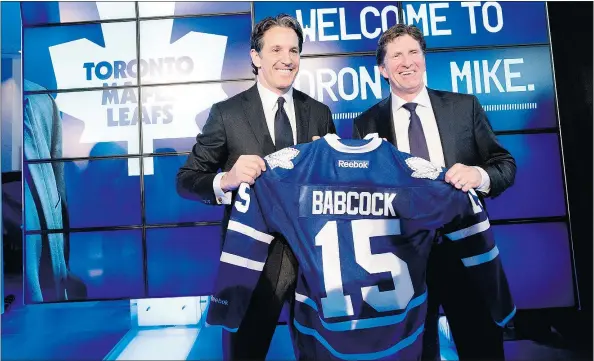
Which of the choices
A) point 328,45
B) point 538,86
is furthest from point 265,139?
point 538,86

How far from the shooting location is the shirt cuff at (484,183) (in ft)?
5.08

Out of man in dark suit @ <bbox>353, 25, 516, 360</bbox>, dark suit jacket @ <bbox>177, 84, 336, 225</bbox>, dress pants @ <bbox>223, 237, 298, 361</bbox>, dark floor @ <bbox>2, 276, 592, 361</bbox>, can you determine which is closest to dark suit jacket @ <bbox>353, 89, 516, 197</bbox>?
man in dark suit @ <bbox>353, 25, 516, 360</bbox>

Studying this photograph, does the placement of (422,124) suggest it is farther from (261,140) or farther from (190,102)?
(190,102)

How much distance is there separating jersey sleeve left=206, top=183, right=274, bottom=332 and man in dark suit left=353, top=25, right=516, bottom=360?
695 mm

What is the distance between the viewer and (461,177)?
1476 mm

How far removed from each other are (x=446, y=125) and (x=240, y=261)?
1.07 m

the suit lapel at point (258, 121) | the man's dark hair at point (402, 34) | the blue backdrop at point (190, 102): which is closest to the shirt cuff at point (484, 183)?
the man's dark hair at point (402, 34)

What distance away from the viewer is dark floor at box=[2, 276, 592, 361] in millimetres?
2354

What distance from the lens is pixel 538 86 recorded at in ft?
9.00

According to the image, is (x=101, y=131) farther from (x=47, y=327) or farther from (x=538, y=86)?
(x=538, y=86)

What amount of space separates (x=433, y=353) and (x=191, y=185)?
4.13 ft

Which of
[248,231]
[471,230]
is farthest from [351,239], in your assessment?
[471,230]

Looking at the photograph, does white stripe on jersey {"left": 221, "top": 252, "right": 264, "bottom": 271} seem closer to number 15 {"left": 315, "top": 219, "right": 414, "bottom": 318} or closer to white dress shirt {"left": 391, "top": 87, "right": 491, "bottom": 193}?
number 15 {"left": 315, "top": 219, "right": 414, "bottom": 318}

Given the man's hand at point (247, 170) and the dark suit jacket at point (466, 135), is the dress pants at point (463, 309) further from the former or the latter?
the man's hand at point (247, 170)
